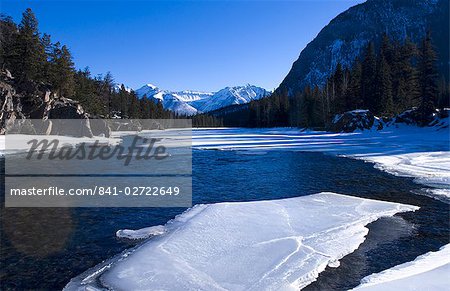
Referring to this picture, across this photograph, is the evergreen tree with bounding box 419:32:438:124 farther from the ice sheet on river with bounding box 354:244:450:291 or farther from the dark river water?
the ice sheet on river with bounding box 354:244:450:291

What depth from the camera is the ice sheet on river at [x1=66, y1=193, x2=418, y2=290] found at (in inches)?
183

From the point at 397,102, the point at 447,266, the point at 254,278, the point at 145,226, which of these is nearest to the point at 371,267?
the point at 447,266

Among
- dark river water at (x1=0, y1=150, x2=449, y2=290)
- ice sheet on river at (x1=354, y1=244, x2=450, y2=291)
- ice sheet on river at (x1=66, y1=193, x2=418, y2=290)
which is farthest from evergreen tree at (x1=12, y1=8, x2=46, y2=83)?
ice sheet on river at (x1=354, y1=244, x2=450, y2=291)

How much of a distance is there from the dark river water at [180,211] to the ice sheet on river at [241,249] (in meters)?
0.36

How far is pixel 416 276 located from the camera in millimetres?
4781

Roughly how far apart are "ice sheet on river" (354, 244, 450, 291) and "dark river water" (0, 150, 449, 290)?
0.95 feet

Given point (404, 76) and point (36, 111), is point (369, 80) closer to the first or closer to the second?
point (404, 76)

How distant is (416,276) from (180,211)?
6358 millimetres

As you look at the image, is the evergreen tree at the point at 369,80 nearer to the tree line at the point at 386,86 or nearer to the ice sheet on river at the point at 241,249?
the tree line at the point at 386,86

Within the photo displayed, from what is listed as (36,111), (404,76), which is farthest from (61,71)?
(404,76)

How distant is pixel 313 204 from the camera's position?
9258mm

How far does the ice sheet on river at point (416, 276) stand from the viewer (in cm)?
441

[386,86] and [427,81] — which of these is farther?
[386,86]

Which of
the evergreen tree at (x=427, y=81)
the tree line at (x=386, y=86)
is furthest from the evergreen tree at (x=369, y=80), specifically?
the evergreen tree at (x=427, y=81)
